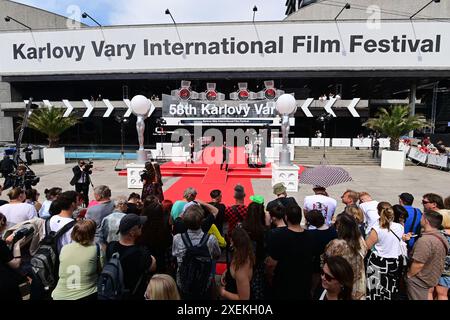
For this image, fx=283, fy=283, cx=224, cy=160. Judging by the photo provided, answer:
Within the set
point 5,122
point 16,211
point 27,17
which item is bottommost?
point 16,211

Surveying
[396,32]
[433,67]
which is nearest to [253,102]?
[396,32]

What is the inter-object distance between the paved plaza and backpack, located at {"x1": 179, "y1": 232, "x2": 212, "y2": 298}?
7.87 meters

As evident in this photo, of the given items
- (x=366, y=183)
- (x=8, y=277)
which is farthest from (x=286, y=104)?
(x=8, y=277)

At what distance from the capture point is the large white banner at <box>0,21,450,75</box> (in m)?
25.0

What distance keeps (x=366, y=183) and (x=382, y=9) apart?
28080 mm

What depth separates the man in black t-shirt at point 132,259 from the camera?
9.32 ft

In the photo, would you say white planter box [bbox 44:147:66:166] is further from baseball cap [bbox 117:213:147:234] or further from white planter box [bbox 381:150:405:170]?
white planter box [bbox 381:150:405:170]

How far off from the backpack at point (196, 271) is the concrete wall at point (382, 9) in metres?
37.2

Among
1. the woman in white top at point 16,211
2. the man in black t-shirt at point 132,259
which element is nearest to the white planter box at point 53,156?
the woman in white top at point 16,211

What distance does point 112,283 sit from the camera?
2639 mm

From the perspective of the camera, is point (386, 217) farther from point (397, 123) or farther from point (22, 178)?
point (397, 123)

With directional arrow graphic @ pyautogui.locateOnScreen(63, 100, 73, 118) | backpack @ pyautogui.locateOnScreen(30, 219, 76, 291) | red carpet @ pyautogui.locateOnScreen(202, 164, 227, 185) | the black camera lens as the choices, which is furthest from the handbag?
directional arrow graphic @ pyautogui.locateOnScreen(63, 100, 73, 118)

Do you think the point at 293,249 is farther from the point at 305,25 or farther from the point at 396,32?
the point at 396,32

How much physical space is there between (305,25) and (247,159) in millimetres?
14900
